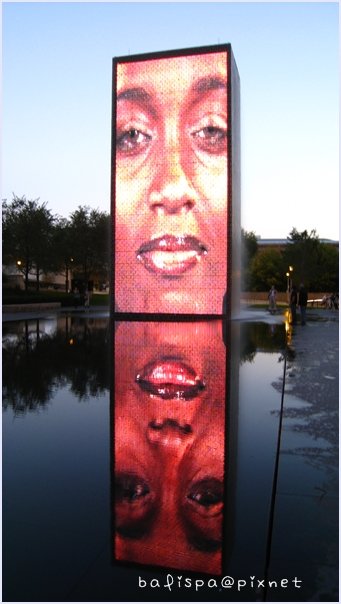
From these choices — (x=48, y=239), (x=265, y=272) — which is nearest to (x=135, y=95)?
(x=48, y=239)

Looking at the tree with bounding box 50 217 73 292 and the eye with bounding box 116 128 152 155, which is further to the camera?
the tree with bounding box 50 217 73 292

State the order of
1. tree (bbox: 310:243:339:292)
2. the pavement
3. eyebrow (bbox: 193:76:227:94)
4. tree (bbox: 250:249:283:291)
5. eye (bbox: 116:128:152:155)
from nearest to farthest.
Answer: the pavement
eyebrow (bbox: 193:76:227:94)
eye (bbox: 116:128:152:155)
tree (bbox: 310:243:339:292)
tree (bbox: 250:249:283:291)

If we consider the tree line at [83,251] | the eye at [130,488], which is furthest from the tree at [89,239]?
the eye at [130,488]

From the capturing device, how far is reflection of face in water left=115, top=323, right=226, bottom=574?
317cm

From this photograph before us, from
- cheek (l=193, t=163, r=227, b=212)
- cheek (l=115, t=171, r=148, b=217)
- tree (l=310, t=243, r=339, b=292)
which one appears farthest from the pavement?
tree (l=310, t=243, r=339, b=292)

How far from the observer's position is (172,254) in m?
24.0

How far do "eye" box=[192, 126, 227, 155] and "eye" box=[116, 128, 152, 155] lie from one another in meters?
2.30

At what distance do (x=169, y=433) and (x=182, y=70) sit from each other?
866 inches

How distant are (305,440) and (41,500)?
2.55m

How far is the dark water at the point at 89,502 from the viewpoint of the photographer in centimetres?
272

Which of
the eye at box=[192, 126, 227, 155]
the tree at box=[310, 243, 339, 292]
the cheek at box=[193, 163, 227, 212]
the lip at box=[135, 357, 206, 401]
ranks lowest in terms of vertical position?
the lip at box=[135, 357, 206, 401]

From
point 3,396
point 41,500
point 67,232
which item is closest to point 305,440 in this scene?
point 41,500

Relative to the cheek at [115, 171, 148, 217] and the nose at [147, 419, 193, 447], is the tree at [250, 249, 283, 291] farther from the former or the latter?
the nose at [147, 419, 193, 447]

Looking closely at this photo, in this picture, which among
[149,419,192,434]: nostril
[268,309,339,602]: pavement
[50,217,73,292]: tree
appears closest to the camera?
[268,309,339,602]: pavement
